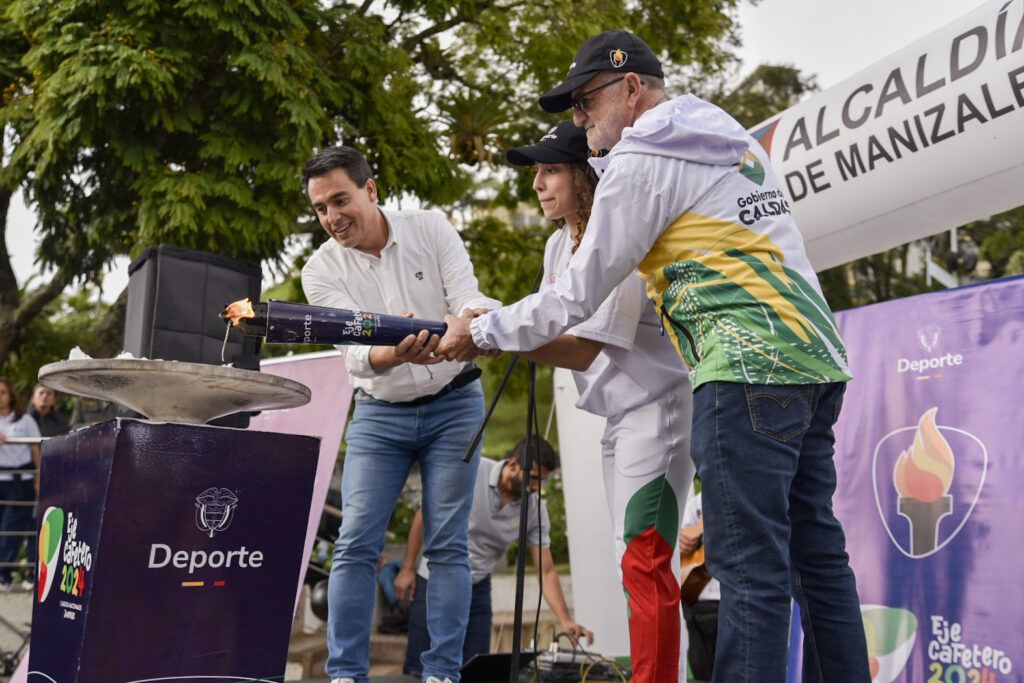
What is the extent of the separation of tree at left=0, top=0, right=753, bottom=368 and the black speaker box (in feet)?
8.21

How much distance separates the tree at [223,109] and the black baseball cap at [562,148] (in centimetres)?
481

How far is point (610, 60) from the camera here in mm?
2430

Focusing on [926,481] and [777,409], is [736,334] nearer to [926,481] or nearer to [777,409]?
[777,409]

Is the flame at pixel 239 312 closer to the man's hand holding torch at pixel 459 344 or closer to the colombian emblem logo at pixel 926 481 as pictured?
the man's hand holding torch at pixel 459 344

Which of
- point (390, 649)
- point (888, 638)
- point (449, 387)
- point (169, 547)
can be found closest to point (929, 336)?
point (888, 638)

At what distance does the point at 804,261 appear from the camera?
2.22m

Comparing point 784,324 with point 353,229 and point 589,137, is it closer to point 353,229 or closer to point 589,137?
point 589,137

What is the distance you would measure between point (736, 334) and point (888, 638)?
5.94ft

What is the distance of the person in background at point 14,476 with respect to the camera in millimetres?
6564

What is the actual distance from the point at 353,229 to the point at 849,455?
195 cm

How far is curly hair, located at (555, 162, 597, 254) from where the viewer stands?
2.80 m

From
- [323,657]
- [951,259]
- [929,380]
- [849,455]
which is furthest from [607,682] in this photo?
[951,259]

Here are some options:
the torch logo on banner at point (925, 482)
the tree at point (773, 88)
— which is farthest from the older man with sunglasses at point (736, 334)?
the tree at point (773, 88)

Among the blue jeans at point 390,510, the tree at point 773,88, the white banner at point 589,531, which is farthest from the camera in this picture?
the tree at point 773,88
